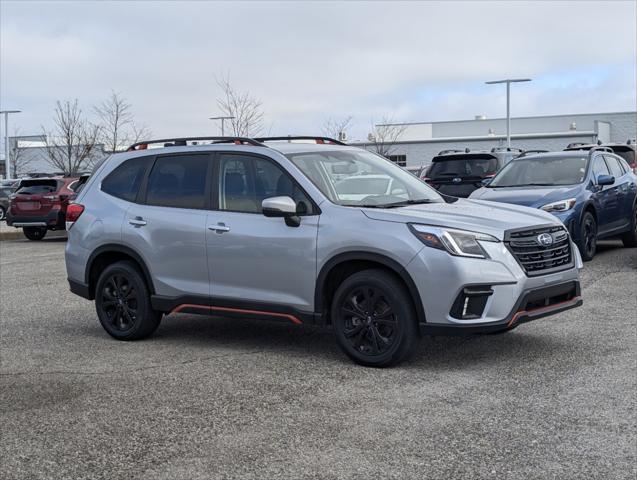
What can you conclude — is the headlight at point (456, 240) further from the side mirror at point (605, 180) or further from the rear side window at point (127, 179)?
the side mirror at point (605, 180)

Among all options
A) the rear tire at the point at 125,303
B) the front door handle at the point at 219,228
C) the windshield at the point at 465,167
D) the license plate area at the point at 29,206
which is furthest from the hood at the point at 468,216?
the license plate area at the point at 29,206

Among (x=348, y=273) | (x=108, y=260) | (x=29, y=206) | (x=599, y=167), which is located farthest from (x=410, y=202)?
(x=29, y=206)

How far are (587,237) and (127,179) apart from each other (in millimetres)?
7250

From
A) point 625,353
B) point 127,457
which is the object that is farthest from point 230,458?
point 625,353

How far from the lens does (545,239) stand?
7.24m

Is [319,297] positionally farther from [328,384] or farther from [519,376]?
[519,376]

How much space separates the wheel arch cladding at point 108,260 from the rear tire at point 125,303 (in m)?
0.08

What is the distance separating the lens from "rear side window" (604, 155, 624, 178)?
1463 centimetres

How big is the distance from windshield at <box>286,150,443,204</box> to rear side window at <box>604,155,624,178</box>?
23.3 ft

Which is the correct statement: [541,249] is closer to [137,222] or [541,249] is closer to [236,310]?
[236,310]

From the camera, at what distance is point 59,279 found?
13.5m

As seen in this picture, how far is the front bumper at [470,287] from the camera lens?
670cm

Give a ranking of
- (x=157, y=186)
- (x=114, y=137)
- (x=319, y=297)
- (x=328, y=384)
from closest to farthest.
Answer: (x=328, y=384) → (x=319, y=297) → (x=157, y=186) → (x=114, y=137)

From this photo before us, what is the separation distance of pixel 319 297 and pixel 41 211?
650 inches
